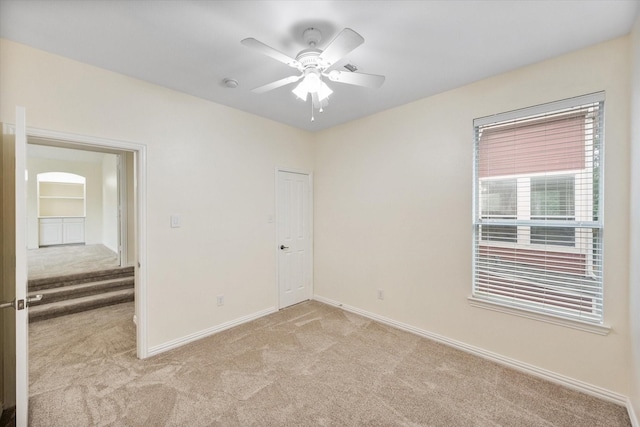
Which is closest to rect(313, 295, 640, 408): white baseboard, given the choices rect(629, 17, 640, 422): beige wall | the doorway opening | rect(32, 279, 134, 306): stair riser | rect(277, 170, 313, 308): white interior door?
rect(629, 17, 640, 422): beige wall

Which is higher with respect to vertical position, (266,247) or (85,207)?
(85,207)

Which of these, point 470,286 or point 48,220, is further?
point 48,220

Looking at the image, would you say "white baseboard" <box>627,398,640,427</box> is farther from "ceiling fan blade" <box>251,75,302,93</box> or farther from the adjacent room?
"ceiling fan blade" <box>251,75,302,93</box>

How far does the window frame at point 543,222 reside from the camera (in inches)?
79.7

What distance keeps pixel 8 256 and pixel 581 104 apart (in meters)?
4.45

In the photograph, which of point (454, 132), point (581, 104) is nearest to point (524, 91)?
point (581, 104)

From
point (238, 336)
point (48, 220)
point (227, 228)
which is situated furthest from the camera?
point (48, 220)

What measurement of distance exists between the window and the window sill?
3cm

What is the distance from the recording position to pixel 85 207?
7812 millimetres

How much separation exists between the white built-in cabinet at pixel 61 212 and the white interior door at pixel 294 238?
24.6 ft

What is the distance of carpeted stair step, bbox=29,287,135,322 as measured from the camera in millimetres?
3482

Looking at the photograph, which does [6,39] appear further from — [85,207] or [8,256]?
[85,207]

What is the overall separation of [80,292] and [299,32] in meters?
4.76

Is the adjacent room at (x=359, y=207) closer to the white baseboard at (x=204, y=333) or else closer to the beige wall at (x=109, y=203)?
the white baseboard at (x=204, y=333)
